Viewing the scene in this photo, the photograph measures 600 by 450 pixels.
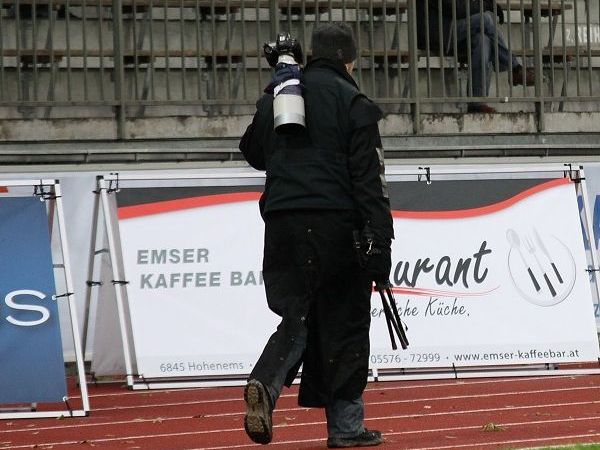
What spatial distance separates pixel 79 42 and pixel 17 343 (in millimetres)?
4655

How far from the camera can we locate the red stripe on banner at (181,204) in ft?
36.0

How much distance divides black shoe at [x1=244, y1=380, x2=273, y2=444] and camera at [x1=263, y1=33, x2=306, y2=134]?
3.92 feet

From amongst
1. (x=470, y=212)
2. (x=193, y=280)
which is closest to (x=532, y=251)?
(x=470, y=212)

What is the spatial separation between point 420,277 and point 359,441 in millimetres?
3932

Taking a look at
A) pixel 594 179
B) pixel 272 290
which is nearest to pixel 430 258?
pixel 594 179

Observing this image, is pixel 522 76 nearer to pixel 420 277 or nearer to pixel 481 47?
pixel 481 47

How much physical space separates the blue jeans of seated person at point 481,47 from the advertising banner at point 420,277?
294 centimetres

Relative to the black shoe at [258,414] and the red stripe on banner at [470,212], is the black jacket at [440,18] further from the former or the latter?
the black shoe at [258,414]

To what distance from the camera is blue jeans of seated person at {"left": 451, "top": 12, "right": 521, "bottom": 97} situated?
1427cm

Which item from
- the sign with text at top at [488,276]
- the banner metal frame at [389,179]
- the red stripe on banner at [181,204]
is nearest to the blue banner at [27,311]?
the banner metal frame at [389,179]

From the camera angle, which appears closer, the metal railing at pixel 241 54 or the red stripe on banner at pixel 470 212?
the red stripe on banner at pixel 470 212

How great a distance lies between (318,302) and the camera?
7410 millimetres

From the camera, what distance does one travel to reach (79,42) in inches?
536

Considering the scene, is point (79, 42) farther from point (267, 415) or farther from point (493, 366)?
point (267, 415)
